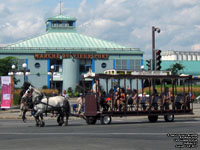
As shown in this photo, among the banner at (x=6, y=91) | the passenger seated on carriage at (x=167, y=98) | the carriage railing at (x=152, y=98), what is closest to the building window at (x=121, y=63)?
the banner at (x=6, y=91)

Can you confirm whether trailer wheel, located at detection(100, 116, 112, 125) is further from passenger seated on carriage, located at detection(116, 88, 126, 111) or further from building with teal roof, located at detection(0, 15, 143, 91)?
building with teal roof, located at detection(0, 15, 143, 91)

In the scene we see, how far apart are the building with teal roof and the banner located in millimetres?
49769

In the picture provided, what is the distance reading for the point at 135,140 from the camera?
54.7ft

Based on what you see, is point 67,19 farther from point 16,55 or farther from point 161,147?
point 161,147

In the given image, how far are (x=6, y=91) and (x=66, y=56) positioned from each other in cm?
5397

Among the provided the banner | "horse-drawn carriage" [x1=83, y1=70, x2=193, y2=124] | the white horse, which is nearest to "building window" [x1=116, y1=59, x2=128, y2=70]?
the banner

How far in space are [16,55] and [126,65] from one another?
2039 centimetres

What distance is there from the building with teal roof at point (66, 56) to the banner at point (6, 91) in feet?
163

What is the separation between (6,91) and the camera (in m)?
40.5

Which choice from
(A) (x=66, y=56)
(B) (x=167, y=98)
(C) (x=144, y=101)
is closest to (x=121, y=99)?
(C) (x=144, y=101)

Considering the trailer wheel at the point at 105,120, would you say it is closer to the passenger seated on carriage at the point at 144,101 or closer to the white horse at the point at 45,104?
the white horse at the point at 45,104

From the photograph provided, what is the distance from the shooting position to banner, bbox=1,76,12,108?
40.0 m

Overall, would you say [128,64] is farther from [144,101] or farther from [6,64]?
[144,101]

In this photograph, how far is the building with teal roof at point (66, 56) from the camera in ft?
306
